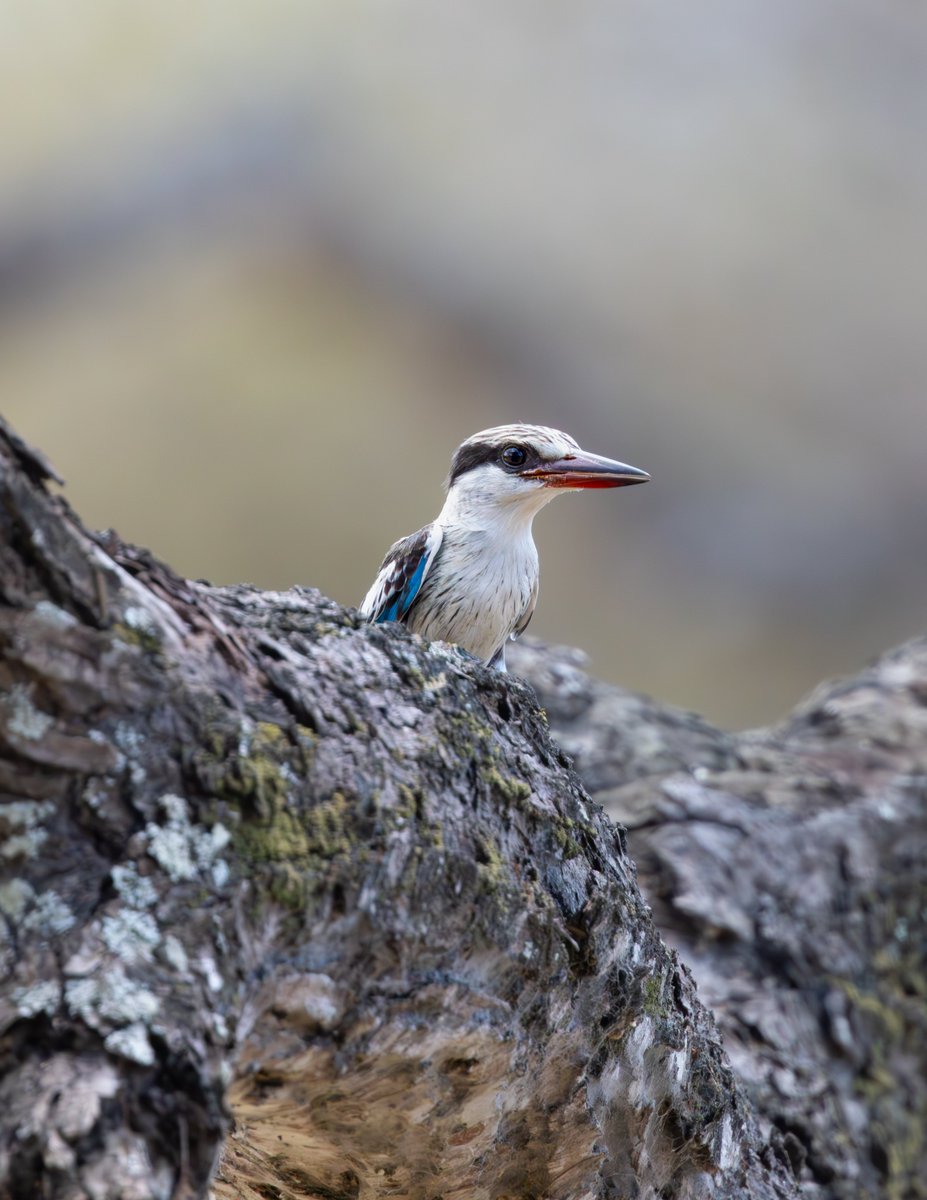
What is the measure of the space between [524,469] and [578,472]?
17cm

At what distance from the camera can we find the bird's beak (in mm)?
3514

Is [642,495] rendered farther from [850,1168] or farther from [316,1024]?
[316,1024]

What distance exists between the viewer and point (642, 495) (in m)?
9.05

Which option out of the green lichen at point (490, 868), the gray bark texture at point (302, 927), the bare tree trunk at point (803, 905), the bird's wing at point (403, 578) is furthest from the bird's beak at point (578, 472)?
Result: the green lichen at point (490, 868)

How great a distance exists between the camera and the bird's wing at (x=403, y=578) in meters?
3.70

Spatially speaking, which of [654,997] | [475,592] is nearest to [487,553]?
[475,592]

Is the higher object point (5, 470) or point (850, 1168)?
point (850, 1168)

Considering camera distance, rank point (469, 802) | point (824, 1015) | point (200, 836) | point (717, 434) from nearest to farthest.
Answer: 1. point (200, 836)
2. point (469, 802)
3. point (824, 1015)
4. point (717, 434)

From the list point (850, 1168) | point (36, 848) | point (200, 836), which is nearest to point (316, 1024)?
point (200, 836)

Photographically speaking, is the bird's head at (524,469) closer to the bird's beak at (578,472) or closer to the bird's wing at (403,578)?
the bird's beak at (578,472)

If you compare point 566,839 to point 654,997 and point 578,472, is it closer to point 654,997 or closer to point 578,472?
point 654,997

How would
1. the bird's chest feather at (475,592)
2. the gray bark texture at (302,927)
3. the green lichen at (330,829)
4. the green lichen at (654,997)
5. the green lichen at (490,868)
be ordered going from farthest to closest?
the bird's chest feather at (475,592) < the green lichen at (654,997) < the green lichen at (490,868) < the green lichen at (330,829) < the gray bark texture at (302,927)

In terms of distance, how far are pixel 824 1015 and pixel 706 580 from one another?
6.07 metres

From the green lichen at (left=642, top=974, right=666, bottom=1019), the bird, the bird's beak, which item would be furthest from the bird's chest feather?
the green lichen at (left=642, top=974, right=666, bottom=1019)
